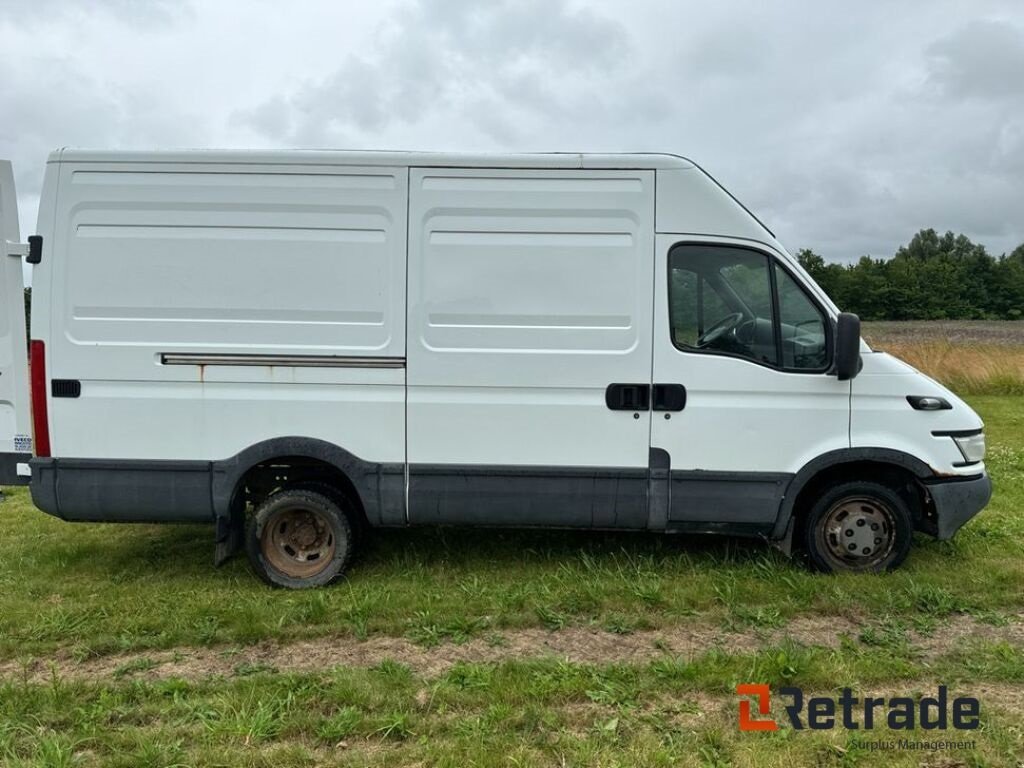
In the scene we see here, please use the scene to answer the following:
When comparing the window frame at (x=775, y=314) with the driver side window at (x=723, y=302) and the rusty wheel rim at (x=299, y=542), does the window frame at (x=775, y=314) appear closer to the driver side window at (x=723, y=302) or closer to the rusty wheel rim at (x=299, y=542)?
the driver side window at (x=723, y=302)

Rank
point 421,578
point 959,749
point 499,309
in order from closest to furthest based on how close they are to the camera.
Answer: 1. point 959,749
2. point 499,309
3. point 421,578

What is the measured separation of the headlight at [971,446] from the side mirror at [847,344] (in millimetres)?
854

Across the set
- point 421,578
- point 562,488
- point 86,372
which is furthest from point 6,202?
point 562,488

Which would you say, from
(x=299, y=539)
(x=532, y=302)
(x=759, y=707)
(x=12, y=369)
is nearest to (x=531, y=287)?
(x=532, y=302)

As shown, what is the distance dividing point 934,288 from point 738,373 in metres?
65.5

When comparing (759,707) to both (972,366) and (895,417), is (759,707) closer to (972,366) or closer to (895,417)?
(895,417)

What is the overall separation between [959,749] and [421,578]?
119 inches

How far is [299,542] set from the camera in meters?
4.75

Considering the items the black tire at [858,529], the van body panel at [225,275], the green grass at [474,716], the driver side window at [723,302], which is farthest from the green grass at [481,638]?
the driver side window at [723,302]

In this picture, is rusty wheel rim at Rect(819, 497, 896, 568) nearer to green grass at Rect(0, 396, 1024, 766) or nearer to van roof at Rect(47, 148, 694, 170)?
green grass at Rect(0, 396, 1024, 766)

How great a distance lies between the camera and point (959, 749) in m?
2.89

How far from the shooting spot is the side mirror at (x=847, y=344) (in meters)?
4.25

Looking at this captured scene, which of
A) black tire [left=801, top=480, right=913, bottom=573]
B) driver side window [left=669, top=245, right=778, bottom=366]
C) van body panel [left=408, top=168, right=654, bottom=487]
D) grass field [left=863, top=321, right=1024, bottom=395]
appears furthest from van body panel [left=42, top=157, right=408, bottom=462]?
grass field [left=863, top=321, right=1024, bottom=395]

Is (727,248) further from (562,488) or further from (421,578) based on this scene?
(421,578)
